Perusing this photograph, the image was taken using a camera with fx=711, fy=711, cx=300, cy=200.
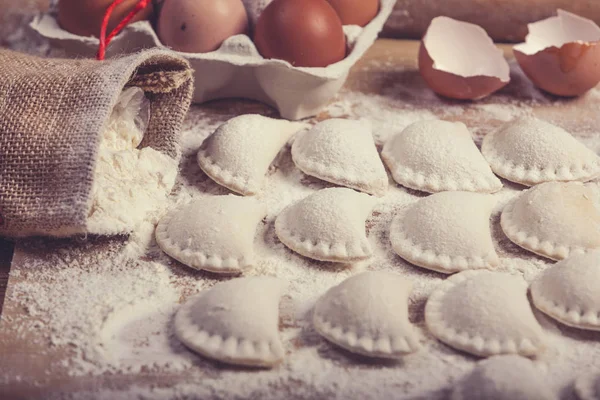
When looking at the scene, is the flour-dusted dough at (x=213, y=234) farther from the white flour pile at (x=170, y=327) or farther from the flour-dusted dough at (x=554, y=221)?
the flour-dusted dough at (x=554, y=221)

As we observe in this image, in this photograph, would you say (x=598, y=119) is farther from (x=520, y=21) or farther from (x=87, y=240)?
(x=87, y=240)

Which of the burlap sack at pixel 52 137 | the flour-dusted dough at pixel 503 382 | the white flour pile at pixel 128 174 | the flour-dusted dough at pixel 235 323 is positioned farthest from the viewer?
the white flour pile at pixel 128 174

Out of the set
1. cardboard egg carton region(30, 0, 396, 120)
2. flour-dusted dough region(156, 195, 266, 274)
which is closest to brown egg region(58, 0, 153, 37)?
cardboard egg carton region(30, 0, 396, 120)

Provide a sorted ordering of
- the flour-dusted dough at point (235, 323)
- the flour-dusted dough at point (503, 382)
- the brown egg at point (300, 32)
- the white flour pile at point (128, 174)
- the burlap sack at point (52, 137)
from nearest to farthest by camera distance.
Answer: the flour-dusted dough at point (503, 382) → the flour-dusted dough at point (235, 323) → the burlap sack at point (52, 137) → the white flour pile at point (128, 174) → the brown egg at point (300, 32)

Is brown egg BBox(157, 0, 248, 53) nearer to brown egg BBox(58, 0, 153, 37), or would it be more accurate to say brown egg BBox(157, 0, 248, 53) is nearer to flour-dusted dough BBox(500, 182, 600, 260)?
brown egg BBox(58, 0, 153, 37)

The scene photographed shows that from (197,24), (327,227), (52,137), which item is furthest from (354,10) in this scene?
(52,137)

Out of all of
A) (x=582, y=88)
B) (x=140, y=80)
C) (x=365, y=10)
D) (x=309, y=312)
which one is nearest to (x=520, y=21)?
(x=582, y=88)

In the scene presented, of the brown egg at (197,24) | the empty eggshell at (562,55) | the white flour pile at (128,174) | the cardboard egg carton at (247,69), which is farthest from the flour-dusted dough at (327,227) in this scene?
the empty eggshell at (562,55)
